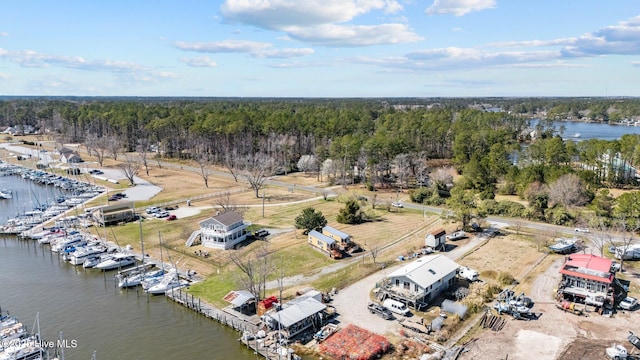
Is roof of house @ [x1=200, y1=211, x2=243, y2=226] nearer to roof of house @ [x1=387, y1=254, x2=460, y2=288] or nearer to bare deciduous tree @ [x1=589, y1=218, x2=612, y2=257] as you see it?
roof of house @ [x1=387, y1=254, x2=460, y2=288]

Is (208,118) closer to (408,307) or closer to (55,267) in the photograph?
(55,267)

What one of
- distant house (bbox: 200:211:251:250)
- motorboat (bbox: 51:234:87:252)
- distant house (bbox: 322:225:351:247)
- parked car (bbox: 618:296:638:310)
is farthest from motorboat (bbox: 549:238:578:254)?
motorboat (bbox: 51:234:87:252)

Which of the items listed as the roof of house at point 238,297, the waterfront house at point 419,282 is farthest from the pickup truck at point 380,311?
the roof of house at point 238,297

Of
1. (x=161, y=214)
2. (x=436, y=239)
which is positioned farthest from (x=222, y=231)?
(x=436, y=239)

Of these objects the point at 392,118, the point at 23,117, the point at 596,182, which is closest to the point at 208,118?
the point at 392,118

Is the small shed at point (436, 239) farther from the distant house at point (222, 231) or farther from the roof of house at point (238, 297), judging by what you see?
the roof of house at point (238, 297)
